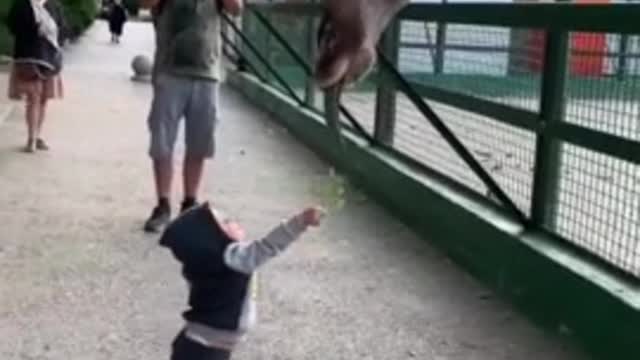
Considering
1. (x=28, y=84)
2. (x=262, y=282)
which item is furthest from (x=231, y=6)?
(x=28, y=84)

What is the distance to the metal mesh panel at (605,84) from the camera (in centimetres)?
495

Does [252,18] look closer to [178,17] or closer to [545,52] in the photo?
[178,17]

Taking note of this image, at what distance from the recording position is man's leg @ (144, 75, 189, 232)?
7.28 meters

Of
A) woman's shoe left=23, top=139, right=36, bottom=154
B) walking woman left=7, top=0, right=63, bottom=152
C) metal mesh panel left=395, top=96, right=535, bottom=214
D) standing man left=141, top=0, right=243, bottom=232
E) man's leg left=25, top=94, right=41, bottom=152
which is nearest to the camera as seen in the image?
metal mesh panel left=395, top=96, right=535, bottom=214

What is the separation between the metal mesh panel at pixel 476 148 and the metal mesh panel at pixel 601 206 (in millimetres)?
391

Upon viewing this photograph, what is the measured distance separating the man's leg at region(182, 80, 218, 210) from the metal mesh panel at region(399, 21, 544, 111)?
1.36m

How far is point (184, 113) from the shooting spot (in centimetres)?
741

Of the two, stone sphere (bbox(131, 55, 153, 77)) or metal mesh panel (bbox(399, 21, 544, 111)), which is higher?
metal mesh panel (bbox(399, 21, 544, 111))

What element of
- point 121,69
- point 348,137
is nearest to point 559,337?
point 348,137

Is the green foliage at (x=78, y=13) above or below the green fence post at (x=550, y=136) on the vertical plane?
below

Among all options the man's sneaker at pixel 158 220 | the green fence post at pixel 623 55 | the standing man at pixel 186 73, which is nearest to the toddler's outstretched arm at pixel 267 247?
the green fence post at pixel 623 55

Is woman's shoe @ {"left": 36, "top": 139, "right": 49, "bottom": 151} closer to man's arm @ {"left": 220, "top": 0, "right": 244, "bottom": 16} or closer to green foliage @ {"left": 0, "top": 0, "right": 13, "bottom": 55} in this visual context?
man's arm @ {"left": 220, "top": 0, "right": 244, "bottom": 16}

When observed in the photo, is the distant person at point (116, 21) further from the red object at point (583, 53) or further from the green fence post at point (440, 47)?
the red object at point (583, 53)

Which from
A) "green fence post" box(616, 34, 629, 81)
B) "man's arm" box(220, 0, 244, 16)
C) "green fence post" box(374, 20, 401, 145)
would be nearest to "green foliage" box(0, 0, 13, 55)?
"green fence post" box(374, 20, 401, 145)
